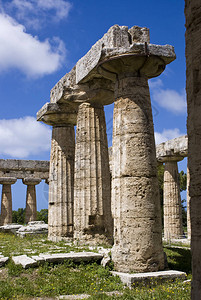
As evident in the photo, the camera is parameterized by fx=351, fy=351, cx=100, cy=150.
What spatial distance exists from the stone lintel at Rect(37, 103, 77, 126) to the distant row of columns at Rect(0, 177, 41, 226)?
506 inches

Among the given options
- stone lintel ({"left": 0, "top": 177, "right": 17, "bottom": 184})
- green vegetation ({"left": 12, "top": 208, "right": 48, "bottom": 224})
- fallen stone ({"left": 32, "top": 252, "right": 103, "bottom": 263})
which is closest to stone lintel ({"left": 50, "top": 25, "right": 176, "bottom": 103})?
fallen stone ({"left": 32, "top": 252, "right": 103, "bottom": 263})

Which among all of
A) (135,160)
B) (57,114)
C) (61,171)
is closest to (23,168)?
(61,171)

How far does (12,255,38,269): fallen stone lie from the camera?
28.8ft

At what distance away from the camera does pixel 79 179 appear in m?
12.9

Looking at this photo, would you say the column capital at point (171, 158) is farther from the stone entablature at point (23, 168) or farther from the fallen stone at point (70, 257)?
the fallen stone at point (70, 257)

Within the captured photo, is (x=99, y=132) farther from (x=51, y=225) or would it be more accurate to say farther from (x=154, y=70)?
(x=51, y=225)

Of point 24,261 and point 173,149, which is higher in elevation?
point 173,149

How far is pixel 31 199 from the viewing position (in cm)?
2877

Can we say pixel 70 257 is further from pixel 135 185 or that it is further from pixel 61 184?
pixel 61 184

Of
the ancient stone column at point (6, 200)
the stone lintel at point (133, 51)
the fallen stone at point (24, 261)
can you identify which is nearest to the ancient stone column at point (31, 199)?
the ancient stone column at point (6, 200)

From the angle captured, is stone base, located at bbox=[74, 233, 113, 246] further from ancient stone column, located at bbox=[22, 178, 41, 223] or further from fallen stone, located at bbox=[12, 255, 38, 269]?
ancient stone column, located at bbox=[22, 178, 41, 223]

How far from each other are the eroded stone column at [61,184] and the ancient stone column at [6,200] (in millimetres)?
12673

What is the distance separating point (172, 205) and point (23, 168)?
39.9 feet

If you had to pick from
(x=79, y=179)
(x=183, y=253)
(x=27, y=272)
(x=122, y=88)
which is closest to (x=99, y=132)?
(x=79, y=179)
